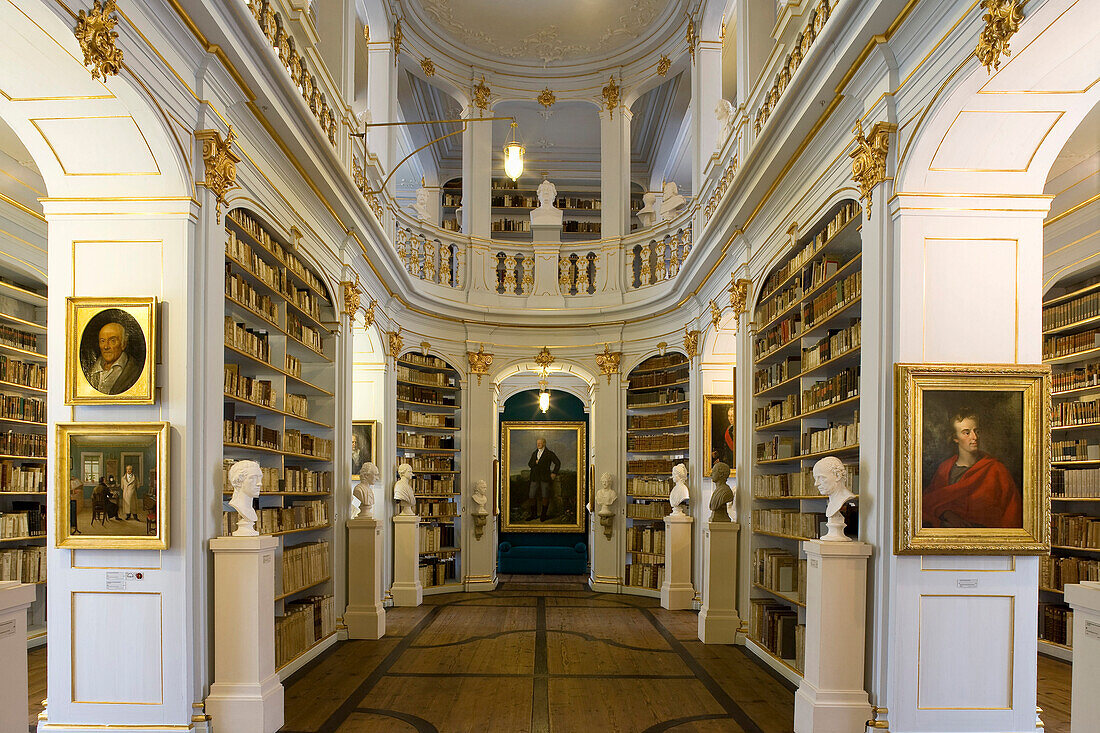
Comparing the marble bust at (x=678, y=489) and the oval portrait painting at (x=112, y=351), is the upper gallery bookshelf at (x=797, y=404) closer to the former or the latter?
the marble bust at (x=678, y=489)

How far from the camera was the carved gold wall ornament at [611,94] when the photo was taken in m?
13.0

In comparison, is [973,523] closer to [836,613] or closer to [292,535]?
[836,613]

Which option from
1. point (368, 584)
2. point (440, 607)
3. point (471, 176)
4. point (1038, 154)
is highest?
point (471, 176)

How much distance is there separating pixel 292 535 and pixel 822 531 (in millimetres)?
4597

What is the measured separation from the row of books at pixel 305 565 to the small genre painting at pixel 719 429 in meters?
4.53

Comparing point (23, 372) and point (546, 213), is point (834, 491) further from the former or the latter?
point (546, 213)

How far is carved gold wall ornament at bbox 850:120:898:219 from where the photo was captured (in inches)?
206

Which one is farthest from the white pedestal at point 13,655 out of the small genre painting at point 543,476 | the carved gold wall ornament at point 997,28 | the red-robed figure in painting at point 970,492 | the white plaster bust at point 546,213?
the small genre painting at point 543,476

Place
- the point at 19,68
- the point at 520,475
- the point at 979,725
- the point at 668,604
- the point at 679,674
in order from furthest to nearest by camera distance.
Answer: the point at 520,475
the point at 668,604
the point at 679,674
the point at 979,725
the point at 19,68

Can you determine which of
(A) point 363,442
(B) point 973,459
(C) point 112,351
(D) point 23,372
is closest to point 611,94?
(A) point 363,442

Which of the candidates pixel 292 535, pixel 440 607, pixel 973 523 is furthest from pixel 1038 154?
pixel 440 607

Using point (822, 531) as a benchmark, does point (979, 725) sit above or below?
below

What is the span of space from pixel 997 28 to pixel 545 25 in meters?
9.15

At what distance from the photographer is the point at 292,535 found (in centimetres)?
831
